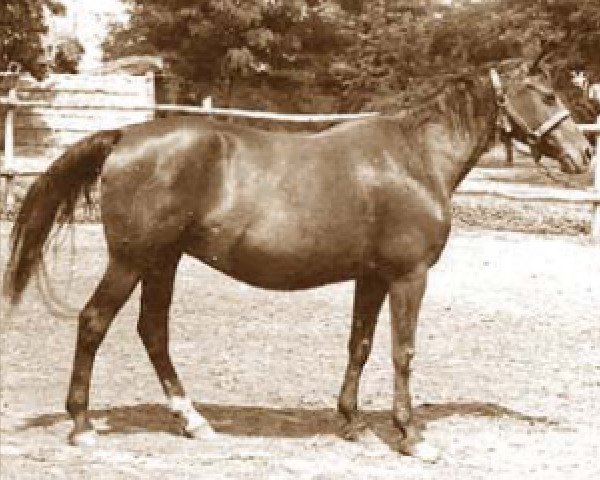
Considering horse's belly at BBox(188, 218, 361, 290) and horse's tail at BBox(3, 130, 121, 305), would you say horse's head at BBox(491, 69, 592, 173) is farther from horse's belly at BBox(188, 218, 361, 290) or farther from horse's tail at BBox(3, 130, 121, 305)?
horse's tail at BBox(3, 130, 121, 305)

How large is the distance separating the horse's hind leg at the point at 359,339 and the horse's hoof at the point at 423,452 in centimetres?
35

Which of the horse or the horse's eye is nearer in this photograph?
the horse's eye

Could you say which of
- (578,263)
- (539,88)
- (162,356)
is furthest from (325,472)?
(578,263)

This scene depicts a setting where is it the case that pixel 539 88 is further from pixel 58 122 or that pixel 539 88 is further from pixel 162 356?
pixel 58 122

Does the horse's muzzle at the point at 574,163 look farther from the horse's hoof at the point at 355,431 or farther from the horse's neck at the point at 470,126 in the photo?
the horse's hoof at the point at 355,431

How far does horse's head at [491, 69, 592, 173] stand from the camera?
5.69 m

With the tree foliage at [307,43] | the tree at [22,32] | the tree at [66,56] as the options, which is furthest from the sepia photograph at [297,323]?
the tree at [66,56]

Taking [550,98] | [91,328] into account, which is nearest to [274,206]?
[91,328]

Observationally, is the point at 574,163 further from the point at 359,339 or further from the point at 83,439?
the point at 83,439

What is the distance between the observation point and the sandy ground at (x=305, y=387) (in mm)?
5177

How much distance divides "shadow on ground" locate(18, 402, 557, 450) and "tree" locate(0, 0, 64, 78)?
514 inches

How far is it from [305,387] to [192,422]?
131 cm

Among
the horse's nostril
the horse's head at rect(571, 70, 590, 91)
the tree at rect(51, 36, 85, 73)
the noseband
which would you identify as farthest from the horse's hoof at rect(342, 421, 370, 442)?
the tree at rect(51, 36, 85, 73)

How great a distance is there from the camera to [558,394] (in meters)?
6.78
